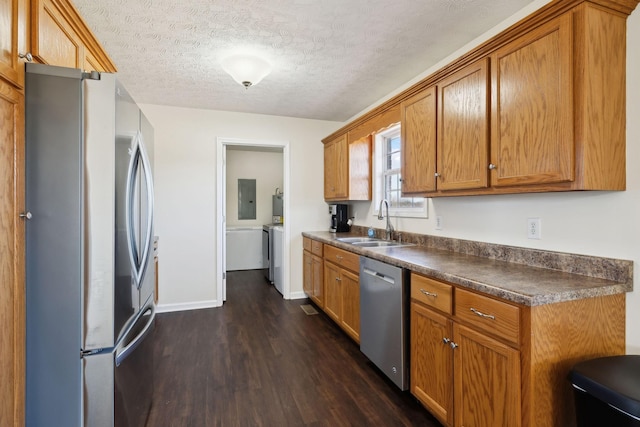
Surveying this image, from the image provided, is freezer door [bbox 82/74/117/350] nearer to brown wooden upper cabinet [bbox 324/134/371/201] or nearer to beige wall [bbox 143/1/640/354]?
beige wall [bbox 143/1/640/354]

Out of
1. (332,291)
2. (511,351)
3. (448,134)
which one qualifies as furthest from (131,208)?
(332,291)

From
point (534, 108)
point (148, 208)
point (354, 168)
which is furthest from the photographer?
point (354, 168)

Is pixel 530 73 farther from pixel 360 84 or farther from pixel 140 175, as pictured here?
pixel 140 175

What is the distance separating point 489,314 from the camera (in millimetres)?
1369

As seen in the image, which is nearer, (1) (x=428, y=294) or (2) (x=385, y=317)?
(1) (x=428, y=294)

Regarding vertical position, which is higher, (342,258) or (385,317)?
(342,258)

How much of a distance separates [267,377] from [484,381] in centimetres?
149

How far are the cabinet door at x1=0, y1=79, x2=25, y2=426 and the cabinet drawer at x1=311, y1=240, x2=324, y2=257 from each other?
2542mm

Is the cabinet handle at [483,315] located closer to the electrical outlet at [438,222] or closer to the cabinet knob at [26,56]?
the electrical outlet at [438,222]

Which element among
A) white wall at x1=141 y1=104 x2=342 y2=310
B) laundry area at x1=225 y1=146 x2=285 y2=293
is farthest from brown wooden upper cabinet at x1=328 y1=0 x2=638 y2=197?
laundry area at x1=225 y1=146 x2=285 y2=293

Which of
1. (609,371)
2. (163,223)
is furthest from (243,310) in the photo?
(609,371)

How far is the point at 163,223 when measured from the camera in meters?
3.69

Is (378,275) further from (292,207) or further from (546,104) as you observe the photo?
(292,207)

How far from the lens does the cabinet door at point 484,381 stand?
128cm
